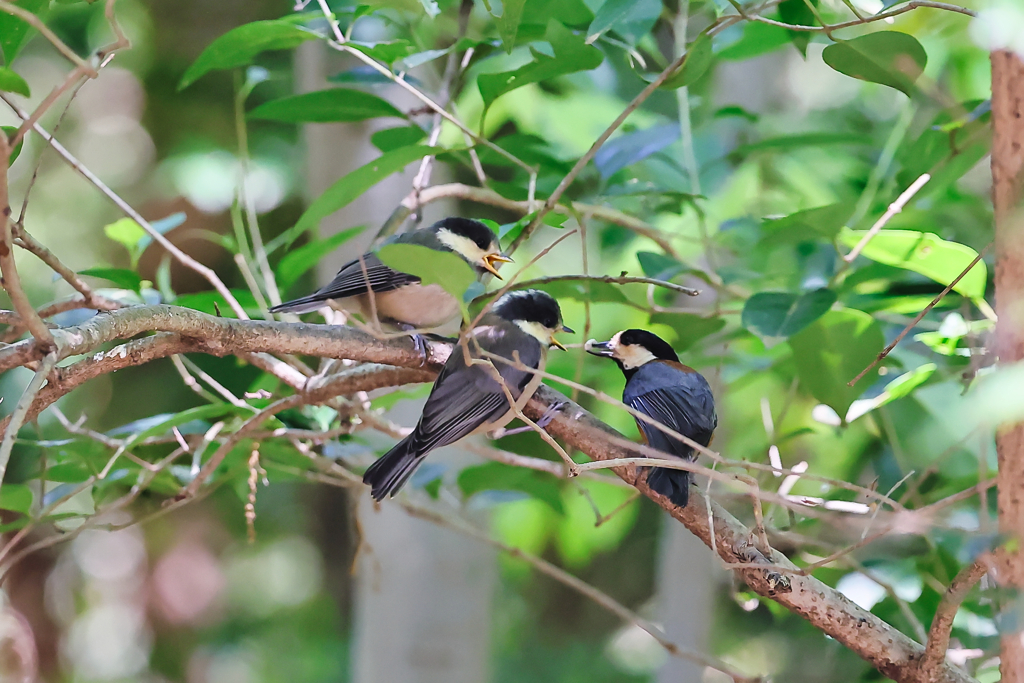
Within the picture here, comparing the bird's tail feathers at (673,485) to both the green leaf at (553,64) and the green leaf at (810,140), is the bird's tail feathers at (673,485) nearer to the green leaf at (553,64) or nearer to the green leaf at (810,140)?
the green leaf at (553,64)

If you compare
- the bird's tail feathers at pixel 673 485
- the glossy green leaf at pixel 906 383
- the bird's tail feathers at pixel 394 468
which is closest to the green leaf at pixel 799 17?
the glossy green leaf at pixel 906 383

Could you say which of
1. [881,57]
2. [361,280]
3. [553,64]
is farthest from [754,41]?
[361,280]

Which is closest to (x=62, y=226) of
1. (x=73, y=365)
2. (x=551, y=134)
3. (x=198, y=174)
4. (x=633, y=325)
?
(x=198, y=174)

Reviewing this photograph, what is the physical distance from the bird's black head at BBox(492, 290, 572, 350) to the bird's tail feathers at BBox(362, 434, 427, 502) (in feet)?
2.20

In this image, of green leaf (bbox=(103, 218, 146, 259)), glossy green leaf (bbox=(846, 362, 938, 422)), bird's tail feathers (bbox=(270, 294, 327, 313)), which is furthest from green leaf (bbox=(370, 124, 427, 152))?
glossy green leaf (bbox=(846, 362, 938, 422))

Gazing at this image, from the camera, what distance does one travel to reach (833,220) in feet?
5.09

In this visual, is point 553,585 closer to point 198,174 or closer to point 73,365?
point 198,174

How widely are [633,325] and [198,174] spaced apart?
1795 mm

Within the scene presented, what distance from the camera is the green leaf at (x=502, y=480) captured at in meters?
1.79

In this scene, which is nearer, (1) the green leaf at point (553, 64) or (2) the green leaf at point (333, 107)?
(1) the green leaf at point (553, 64)

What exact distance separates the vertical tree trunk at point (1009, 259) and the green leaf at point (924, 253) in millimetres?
562

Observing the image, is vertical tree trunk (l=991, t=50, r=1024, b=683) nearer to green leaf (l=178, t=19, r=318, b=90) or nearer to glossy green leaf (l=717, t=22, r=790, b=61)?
glossy green leaf (l=717, t=22, r=790, b=61)

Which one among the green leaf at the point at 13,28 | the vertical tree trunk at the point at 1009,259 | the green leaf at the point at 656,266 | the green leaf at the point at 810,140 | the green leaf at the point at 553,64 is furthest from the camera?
the green leaf at the point at 810,140

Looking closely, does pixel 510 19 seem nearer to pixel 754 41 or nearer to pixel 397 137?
pixel 397 137
